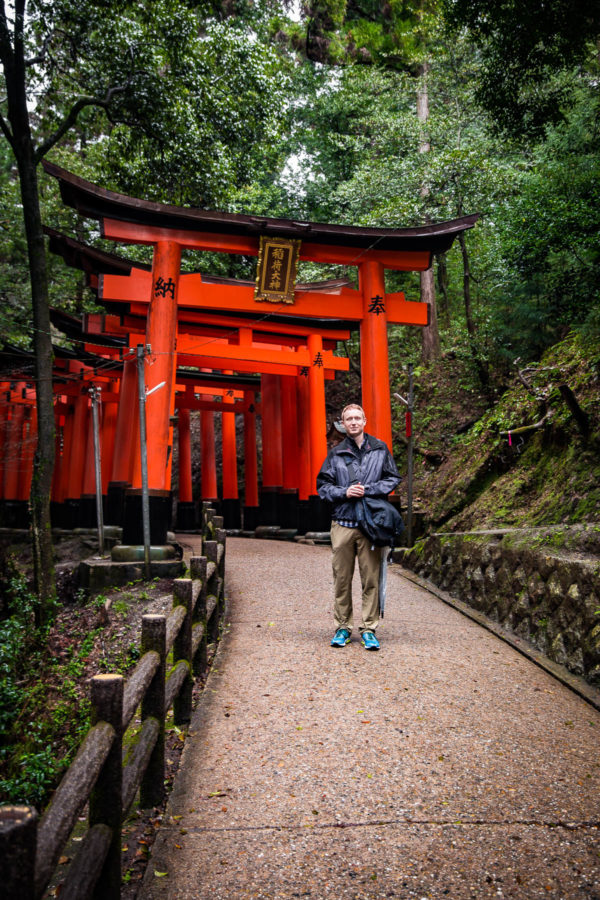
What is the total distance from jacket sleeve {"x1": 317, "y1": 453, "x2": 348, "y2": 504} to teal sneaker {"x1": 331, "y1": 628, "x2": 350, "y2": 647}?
1072 mm

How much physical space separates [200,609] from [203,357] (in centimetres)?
1022

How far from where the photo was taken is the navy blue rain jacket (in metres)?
5.21

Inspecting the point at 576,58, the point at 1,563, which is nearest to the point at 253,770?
the point at 576,58

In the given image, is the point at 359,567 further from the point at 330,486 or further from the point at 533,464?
the point at 533,464

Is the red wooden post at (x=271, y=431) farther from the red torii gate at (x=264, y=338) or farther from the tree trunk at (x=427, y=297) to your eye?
the tree trunk at (x=427, y=297)

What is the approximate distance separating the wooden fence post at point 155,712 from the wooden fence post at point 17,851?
1.62 m

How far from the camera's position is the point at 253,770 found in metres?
3.29

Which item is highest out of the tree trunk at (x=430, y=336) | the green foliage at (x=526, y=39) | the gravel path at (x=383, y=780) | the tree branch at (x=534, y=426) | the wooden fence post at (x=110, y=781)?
the tree trunk at (x=430, y=336)

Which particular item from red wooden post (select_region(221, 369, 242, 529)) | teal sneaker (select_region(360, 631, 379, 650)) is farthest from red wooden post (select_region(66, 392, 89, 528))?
teal sneaker (select_region(360, 631, 379, 650))

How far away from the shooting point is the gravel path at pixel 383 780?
240cm

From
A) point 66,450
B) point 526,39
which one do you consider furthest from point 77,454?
point 526,39

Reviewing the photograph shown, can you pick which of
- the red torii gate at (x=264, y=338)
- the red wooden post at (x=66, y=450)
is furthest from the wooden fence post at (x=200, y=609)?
the red wooden post at (x=66, y=450)

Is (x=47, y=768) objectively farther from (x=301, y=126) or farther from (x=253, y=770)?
(x=301, y=126)

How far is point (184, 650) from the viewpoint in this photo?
4.00 m
